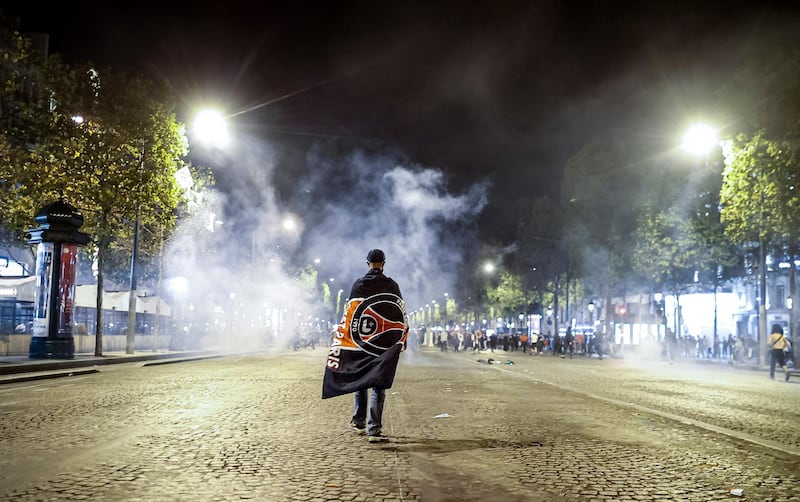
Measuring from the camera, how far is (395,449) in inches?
276

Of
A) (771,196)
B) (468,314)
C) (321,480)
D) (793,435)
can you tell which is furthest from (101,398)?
(468,314)

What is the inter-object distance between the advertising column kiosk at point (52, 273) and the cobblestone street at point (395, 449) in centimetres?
1202

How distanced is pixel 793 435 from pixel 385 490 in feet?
20.1

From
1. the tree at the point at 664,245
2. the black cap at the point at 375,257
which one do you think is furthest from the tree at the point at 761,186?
the black cap at the point at 375,257

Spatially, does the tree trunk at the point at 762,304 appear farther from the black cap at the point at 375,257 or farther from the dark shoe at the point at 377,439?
the dark shoe at the point at 377,439

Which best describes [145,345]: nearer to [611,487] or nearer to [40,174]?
[40,174]

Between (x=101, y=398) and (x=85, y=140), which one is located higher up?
(x=85, y=140)

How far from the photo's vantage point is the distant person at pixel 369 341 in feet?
24.8

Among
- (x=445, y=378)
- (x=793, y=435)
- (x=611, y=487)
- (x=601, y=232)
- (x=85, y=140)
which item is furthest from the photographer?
(x=601, y=232)

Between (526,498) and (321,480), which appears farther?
(321,480)

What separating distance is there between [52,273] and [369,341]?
769 inches

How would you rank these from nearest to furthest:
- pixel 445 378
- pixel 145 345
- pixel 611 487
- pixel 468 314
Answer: pixel 611 487 < pixel 445 378 < pixel 145 345 < pixel 468 314

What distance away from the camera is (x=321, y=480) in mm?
5539

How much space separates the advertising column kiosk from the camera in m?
23.6
